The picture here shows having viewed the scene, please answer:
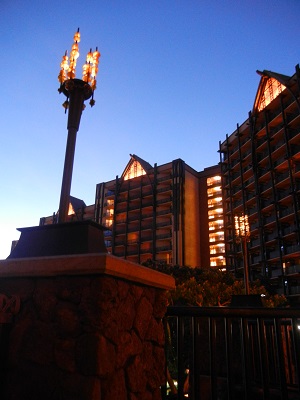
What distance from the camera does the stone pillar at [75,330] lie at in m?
2.13

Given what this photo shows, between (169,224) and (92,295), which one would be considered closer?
(92,295)

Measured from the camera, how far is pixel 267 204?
46312mm

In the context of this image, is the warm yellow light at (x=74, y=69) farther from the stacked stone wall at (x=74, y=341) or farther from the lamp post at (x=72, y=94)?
the stacked stone wall at (x=74, y=341)

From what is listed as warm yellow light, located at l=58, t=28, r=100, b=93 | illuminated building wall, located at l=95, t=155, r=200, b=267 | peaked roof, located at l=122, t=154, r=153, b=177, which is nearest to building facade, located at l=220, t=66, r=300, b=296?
illuminated building wall, located at l=95, t=155, r=200, b=267

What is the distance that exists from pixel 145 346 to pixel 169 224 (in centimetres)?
5364

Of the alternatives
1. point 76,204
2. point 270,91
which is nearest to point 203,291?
point 270,91

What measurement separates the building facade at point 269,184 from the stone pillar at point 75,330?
40205 mm

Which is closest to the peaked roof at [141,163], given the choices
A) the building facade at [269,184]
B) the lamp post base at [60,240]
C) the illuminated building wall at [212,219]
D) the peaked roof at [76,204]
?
the illuminated building wall at [212,219]

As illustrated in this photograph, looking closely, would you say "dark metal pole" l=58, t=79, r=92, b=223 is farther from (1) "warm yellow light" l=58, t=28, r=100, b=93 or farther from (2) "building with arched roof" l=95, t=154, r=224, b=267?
(2) "building with arched roof" l=95, t=154, r=224, b=267

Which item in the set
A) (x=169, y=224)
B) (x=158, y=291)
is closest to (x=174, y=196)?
(x=169, y=224)

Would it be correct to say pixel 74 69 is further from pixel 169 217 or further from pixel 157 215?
pixel 157 215

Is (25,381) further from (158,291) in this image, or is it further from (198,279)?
(198,279)

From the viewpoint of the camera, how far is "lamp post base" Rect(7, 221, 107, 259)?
3.04 m

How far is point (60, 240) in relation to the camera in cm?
312
